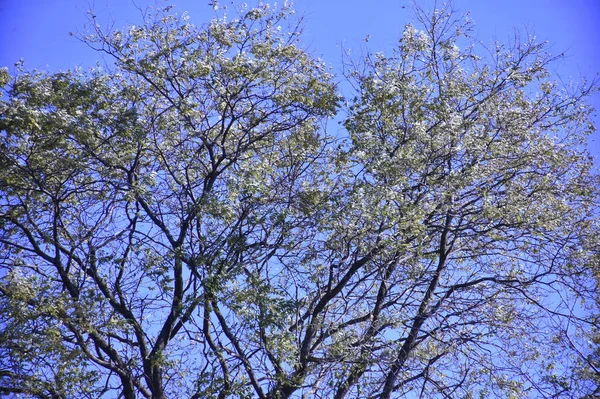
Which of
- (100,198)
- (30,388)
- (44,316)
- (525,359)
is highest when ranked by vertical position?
(100,198)

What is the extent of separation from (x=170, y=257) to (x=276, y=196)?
1.81 m

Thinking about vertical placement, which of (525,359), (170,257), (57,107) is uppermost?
(57,107)

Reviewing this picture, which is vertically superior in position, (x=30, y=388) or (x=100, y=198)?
(x=100, y=198)

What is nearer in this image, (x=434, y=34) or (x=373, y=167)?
(x=373, y=167)

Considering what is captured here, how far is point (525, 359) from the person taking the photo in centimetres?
1146

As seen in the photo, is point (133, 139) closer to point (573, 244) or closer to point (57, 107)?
point (57, 107)

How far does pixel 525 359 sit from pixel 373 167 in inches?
134

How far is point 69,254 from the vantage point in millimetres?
11555

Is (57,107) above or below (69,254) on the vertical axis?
above

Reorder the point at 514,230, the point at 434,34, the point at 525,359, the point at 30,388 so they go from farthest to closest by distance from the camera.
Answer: the point at 434,34, the point at 514,230, the point at 525,359, the point at 30,388

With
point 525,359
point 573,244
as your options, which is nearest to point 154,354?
point 525,359

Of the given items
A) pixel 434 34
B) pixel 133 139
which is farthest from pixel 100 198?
pixel 434 34

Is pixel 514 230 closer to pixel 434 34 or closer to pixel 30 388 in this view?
pixel 434 34

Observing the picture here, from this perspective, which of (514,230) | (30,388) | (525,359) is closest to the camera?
(30,388)
